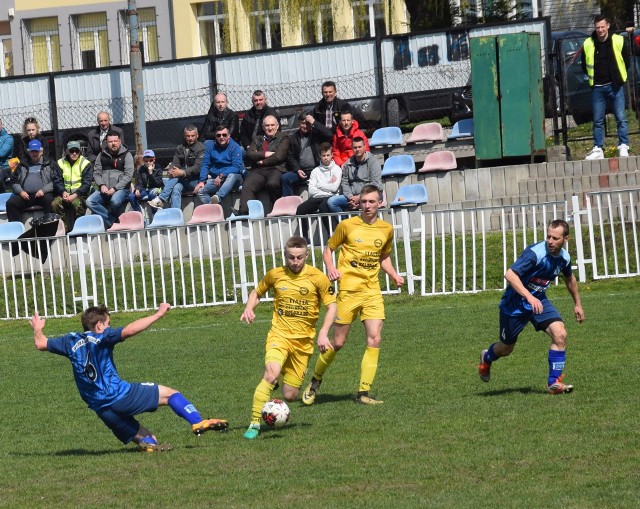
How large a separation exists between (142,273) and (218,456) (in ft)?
31.7

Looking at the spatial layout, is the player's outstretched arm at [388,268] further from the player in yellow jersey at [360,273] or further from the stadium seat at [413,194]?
the stadium seat at [413,194]

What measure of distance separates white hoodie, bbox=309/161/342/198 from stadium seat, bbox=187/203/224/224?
72.0 inches

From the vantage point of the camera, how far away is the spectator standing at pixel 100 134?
76.9ft

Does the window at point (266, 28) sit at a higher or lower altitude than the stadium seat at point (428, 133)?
higher

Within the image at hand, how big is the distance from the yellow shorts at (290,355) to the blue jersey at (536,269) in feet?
5.89

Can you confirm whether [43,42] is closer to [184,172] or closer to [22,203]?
[22,203]

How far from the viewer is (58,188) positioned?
22.7 metres

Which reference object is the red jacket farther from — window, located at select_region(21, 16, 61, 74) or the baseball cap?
window, located at select_region(21, 16, 61, 74)

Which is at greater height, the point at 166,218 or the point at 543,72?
the point at 543,72

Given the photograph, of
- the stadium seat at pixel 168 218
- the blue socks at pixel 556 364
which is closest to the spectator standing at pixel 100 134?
the stadium seat at pixel 168 218

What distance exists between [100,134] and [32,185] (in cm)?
179

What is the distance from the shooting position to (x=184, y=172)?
73.4 ft

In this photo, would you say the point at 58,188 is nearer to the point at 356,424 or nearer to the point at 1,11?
the point at 356,424

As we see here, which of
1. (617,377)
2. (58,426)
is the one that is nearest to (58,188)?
(58,426)
